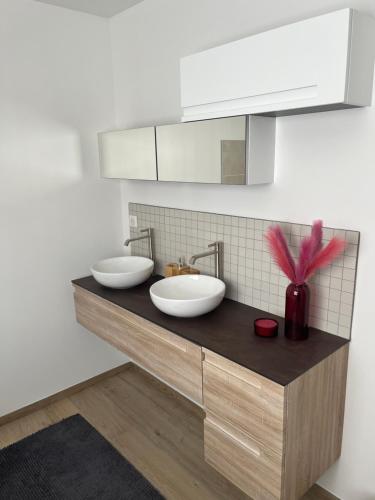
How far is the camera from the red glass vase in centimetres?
165

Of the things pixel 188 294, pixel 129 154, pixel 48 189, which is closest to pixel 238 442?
pixel 188 294

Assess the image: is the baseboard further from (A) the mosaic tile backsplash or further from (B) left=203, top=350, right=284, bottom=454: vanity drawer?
(B) left=203, top=350, right=284, bottom=454: vanity drawer

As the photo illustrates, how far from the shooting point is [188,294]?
218cm

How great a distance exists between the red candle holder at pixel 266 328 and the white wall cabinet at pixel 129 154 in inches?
38.1

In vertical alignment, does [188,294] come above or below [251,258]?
below

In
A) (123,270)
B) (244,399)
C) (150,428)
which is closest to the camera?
(244,399)

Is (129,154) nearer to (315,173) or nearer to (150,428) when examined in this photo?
(315,173)

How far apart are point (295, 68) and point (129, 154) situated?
1184mm

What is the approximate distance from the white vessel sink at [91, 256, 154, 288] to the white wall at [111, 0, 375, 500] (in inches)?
19.5

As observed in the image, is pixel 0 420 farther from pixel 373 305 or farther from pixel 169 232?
pixel 373 305

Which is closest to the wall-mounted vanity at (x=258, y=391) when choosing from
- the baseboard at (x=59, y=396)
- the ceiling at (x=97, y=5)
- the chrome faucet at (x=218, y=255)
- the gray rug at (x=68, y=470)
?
the chrome faucet at (x=218, y=255)

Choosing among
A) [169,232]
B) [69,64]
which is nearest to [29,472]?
[169,232]

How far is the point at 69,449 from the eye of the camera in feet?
7.63

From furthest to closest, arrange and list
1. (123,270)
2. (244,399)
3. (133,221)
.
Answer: (133,221), (123,270), (244,399)
